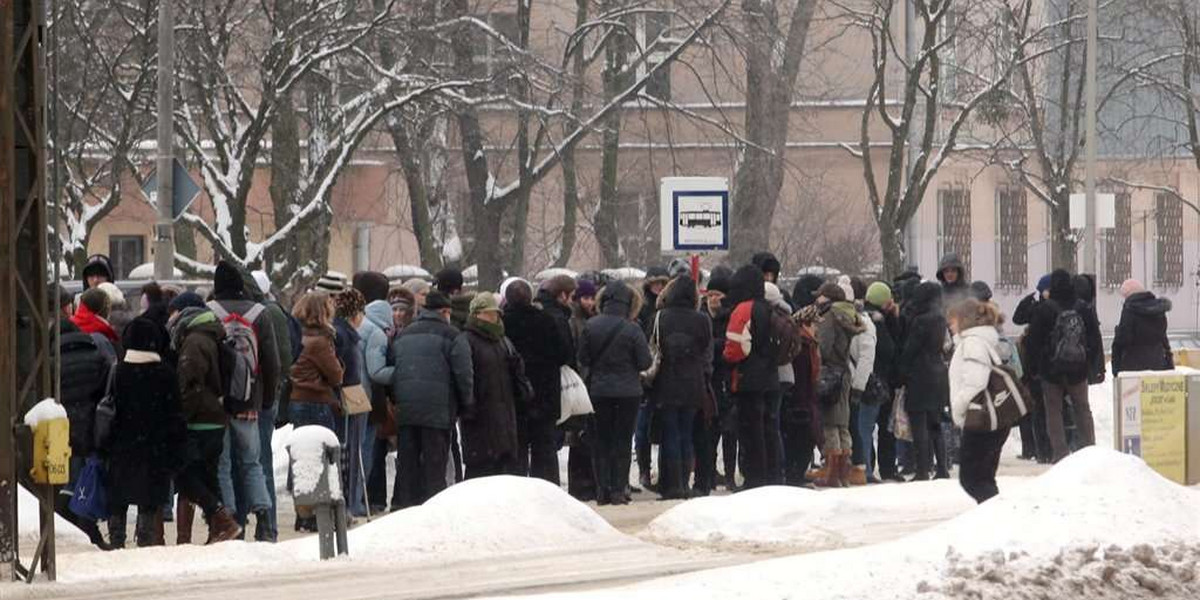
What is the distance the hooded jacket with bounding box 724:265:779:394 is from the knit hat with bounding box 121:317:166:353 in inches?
228

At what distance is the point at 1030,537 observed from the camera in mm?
13641

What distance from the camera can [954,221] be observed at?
191 feet

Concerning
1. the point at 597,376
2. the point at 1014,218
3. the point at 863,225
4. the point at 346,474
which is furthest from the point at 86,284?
the point at 1014,218

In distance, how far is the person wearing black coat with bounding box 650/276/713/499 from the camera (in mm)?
19938

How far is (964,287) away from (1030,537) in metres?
9.72

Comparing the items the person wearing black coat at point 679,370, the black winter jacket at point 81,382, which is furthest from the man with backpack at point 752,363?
the black winter jacket at point 81,382

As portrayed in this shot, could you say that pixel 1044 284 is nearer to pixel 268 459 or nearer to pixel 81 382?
pixel 268 459

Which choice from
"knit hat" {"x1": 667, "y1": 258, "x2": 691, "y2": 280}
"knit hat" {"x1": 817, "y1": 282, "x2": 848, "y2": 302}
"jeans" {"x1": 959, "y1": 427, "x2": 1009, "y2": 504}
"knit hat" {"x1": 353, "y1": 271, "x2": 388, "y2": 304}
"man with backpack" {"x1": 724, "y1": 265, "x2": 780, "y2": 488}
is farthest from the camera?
"knit hat" {"x1": 817, "y1": 282, "x2": 848, "y2": 302}

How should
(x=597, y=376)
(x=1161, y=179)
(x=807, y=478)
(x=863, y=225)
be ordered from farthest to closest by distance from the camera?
1. (x=1161, y=179)
2. (x=863, y=225)
3. (x=807, y=478)
4. (x=597, y=376)

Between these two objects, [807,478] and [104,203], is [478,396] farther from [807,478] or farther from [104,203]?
[104,203]

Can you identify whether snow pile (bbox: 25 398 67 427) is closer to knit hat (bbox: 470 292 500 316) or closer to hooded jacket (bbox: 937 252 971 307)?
knit hat (bbox: 470 292 500 316)

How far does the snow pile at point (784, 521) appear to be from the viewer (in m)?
16.7

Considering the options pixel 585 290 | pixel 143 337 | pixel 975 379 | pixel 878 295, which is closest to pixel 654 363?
pixel 585 290

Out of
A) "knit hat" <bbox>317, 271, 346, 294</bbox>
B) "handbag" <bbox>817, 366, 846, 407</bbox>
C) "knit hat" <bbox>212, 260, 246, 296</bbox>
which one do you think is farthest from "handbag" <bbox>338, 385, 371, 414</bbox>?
"handbag" <bbox>817, 366, 846, 407</bbox>
